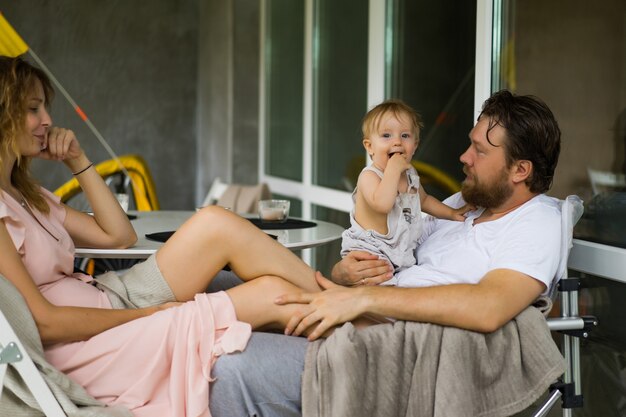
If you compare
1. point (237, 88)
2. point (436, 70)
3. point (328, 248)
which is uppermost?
point (436, 70)

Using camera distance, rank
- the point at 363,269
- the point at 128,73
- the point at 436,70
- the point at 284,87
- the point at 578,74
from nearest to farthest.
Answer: the point at 363,269, the point at 578,74, the point at 436,70, the point at 284,87, the point at 128,73

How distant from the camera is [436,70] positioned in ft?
13.0

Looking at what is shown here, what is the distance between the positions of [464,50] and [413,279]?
4.53 ft

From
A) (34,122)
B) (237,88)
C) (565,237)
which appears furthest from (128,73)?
(565,237)

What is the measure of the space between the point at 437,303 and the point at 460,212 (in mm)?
683

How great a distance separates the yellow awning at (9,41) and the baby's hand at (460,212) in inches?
88.6

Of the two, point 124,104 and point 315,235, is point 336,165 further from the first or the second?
point 124,104

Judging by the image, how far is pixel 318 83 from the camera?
5.59 m

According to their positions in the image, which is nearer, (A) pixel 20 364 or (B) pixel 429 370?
(A) pixel 20 364

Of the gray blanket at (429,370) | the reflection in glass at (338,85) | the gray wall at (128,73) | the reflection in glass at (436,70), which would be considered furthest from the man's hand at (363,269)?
the gray wall at (128,73)

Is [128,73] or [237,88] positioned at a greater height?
[128,73]

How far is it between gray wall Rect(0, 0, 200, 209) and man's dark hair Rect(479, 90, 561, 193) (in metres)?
5.98

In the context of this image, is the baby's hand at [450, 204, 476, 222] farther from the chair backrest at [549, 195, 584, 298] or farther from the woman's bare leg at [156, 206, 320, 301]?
the woman's bare leg at [156, 206, 320, 301]

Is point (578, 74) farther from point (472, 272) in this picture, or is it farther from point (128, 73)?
point (128, 73)
